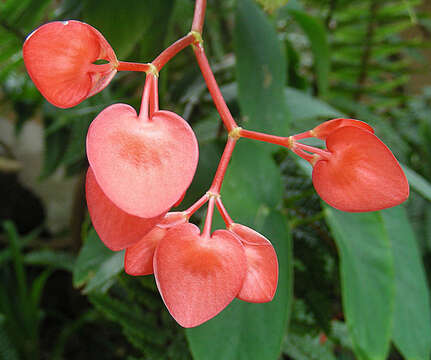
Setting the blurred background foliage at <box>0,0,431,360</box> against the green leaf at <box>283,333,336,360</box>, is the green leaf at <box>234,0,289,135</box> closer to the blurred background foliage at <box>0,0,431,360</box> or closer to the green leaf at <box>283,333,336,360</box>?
the blurred background foliage at <box>0,0,431,360</box>

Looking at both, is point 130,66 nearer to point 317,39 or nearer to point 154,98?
point 154,98

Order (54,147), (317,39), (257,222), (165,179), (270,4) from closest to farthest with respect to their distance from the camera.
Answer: (165,179)
(270,4)
(257,222)
(317,39)
(54,147)

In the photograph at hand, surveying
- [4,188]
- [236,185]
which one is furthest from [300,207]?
[4,188]

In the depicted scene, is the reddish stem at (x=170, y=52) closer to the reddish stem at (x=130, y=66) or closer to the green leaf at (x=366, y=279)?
the reddish stem at (x=130, y=66)

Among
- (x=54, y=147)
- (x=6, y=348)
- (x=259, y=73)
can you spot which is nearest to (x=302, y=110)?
(x=259, y=73)

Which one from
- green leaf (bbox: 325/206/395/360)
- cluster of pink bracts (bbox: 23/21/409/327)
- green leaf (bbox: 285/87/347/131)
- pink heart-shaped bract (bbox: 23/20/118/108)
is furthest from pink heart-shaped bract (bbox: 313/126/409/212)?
green leaf (bbox: 285/87/347/131)

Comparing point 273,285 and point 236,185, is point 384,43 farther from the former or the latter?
point 273,285

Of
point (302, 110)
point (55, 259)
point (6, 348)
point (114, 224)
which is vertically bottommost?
point (6, 348)
